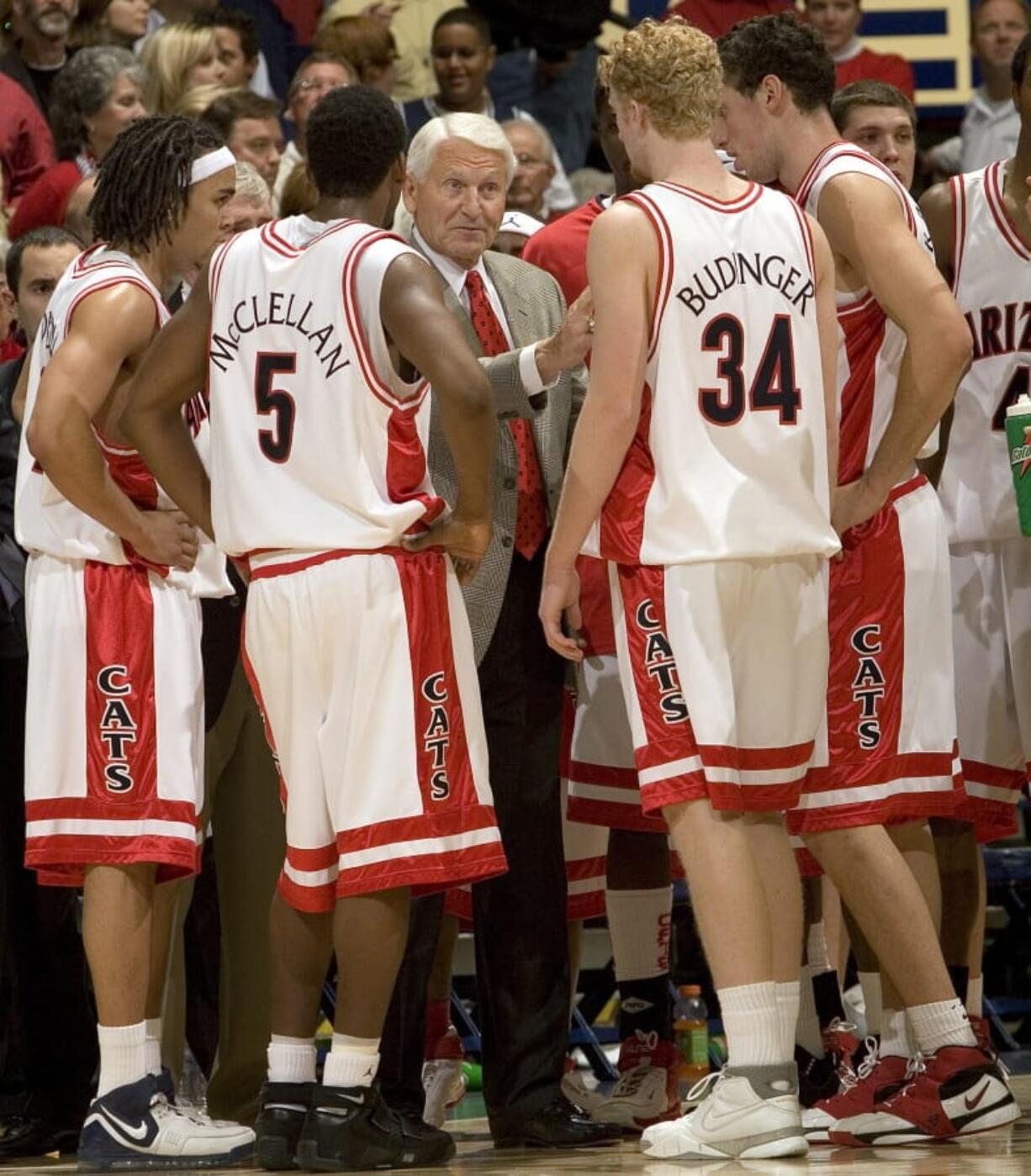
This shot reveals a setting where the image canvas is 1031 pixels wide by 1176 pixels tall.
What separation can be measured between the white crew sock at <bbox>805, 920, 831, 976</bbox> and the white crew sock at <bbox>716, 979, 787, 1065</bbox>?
1.73m

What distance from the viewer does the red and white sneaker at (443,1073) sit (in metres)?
5.93

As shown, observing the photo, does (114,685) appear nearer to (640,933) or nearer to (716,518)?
(716,518)

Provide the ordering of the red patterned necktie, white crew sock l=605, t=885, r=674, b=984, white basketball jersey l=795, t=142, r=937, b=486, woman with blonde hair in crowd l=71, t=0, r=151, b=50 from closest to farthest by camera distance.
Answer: white basketball jersey l=795, t=142, r=937, b=486
the red patterned necktie
white crew sock l=605, t=885, r=674, b=984
woman with blonde hair in crowd l=71, t=0, r=151, b=50

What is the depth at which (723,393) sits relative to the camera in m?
4.35

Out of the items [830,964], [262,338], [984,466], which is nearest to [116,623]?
[262,338]

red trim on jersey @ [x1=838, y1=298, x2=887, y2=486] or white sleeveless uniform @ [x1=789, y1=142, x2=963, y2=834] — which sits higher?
red trim on jersey @ [x1=838, y1=298, x2=887, y2=486]

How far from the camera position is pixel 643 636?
441 centimetres

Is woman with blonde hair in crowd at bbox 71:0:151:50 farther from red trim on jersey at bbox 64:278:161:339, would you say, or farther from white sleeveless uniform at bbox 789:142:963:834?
white sleeveless uniform at bbox 789:142:963:834

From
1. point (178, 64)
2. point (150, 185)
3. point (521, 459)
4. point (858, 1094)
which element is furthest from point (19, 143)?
point (858, 1094)

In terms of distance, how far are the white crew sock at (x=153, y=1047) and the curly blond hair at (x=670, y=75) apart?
235 cm

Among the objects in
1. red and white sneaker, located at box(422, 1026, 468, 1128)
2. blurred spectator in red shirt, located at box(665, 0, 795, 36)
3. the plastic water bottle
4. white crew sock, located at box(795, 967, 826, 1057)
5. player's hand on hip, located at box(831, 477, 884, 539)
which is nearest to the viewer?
player's hand on hip, located at box(831, 477, 884, 539)

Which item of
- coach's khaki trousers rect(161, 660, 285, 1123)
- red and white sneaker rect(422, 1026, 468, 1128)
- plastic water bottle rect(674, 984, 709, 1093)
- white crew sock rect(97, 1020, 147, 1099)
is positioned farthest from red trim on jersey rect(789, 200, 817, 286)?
plastic water bottle rect(674, 984, 709, 1093)

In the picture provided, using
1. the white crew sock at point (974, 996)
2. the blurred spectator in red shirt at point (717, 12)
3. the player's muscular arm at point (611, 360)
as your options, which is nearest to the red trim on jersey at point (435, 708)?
the player's muscular arm at point (611, 360)

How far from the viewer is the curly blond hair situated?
4.39 metres
